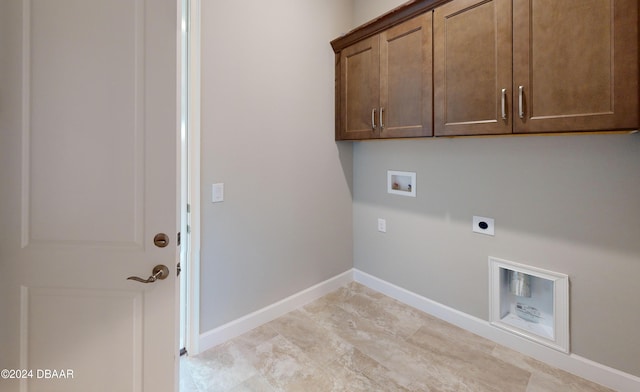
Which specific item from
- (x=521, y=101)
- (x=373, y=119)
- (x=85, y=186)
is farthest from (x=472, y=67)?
(x=85, y=186)

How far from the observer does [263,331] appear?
2.20 m

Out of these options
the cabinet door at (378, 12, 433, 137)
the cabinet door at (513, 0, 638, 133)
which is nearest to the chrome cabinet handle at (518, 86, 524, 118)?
the cabinet door at (513, 0, 638, 133)

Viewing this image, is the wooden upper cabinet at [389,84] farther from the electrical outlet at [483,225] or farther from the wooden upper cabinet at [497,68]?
the electrical outlet at [483,225]

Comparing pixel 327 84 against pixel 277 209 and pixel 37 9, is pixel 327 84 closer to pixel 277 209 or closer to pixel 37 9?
pixel 277 209

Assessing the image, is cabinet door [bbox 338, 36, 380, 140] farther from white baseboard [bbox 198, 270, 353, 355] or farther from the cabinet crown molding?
white baseboard [bbox 198, 270, 353, 355]

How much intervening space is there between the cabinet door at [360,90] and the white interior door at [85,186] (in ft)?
5.19

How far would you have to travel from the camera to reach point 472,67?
178 centimetres

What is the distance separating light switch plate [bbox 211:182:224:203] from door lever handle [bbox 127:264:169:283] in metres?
0.88

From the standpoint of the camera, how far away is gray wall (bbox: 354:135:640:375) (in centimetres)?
160

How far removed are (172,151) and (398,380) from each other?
1.70m

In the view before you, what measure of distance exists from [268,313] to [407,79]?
2.06 meters

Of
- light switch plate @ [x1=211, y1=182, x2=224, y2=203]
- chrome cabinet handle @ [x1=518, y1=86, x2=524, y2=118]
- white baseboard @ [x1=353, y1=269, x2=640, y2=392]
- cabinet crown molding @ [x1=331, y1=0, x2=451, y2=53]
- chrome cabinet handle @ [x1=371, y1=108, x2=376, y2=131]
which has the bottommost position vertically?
white baseboard @ [x1=353, y1=269, x2=640, y2=392]

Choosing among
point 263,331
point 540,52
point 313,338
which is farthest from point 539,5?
point 263,331

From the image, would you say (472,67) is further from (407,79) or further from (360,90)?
(360,90)
